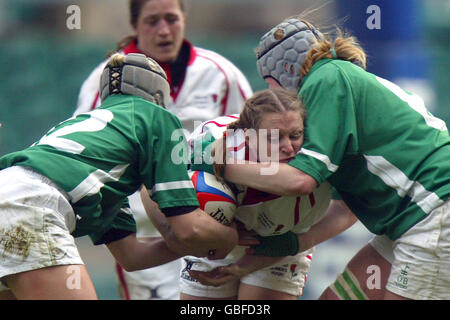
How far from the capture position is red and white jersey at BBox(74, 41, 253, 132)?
542 cm

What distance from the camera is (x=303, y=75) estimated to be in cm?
343

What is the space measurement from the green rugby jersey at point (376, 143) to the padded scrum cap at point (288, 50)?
115mm

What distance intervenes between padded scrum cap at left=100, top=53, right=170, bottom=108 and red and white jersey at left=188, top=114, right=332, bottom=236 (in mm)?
295

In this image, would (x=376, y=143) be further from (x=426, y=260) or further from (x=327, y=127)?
(x=426, y=260)

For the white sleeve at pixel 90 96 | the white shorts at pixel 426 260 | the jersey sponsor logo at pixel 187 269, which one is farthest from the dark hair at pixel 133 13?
the white shorts at pixel 426 260

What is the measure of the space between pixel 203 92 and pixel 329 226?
1.88 meters

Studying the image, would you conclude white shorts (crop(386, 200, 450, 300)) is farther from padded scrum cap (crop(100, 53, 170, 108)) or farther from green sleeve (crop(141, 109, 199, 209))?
padded scrum cap (crop(100, 53, 170, 108))

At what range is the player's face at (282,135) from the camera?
10.6 feet

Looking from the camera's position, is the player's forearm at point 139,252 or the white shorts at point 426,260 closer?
the white shorts at point 426,260

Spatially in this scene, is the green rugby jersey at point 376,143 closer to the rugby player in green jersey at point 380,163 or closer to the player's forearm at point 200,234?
the rugby player in green jersey at point 380,163

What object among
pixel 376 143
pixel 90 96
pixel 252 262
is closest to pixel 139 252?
pixel 252 262

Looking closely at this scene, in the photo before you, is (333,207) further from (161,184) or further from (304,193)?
(161,184)

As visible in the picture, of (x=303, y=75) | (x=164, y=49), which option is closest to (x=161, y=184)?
(x=303, y=75)

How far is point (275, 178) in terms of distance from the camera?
319 centimetres
